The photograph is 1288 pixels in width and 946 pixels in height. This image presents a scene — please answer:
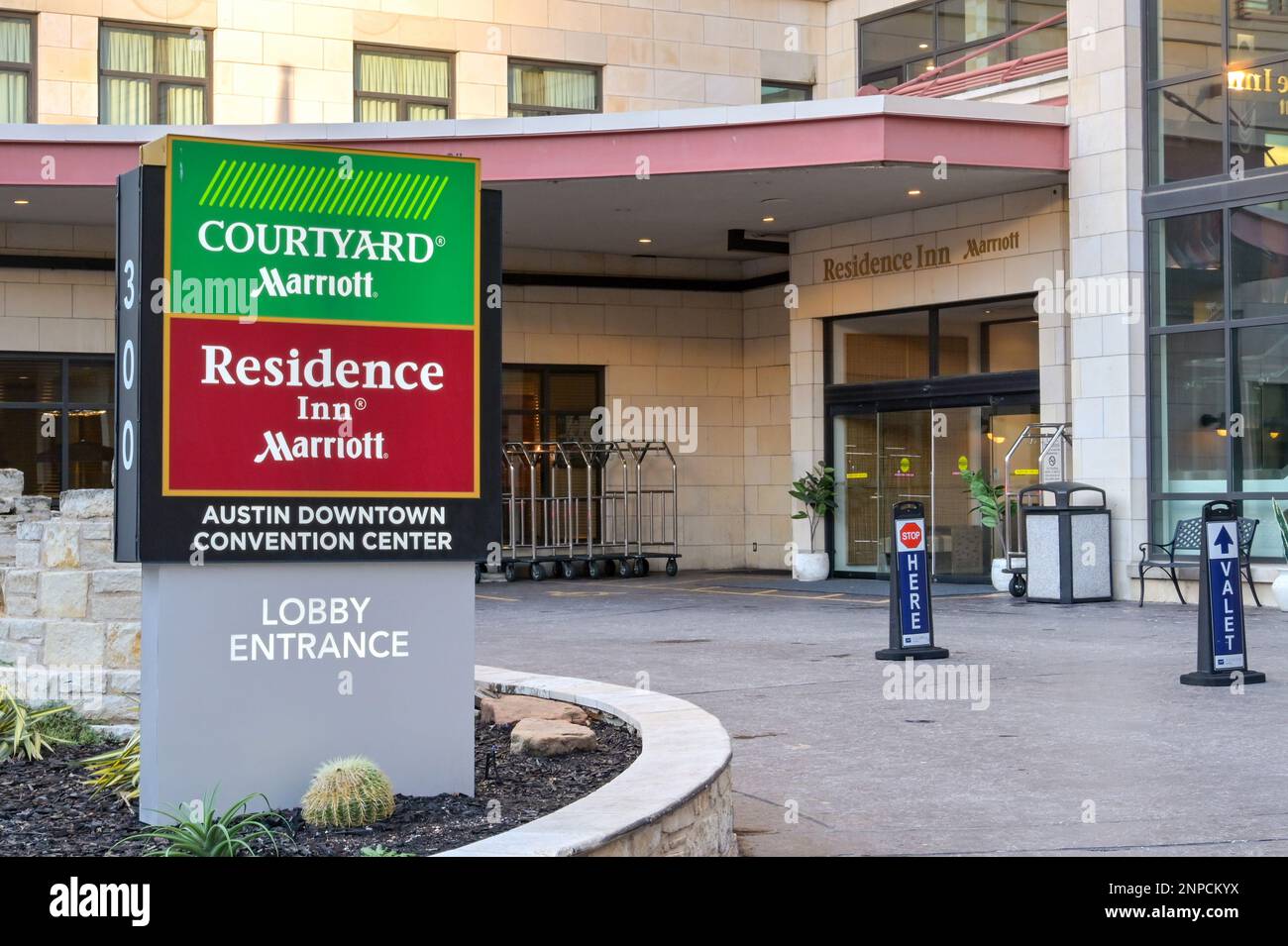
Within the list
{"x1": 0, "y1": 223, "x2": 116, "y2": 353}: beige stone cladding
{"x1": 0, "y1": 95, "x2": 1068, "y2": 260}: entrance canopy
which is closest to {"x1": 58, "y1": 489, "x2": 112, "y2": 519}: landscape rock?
{"x1": 0, "y1": 95, "x2": 1068, "y2": 260}: entrance canopy

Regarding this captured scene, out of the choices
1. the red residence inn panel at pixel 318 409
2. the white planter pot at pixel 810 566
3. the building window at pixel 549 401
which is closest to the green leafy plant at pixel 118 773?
the red residence inn panel at pixel 318 409

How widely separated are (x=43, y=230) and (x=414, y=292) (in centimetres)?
1955

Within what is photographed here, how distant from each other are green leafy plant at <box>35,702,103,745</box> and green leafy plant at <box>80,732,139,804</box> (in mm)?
659

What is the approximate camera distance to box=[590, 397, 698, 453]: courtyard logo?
2662 cm

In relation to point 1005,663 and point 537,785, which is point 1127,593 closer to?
point 1005,663

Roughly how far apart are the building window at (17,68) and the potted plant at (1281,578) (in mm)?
18026

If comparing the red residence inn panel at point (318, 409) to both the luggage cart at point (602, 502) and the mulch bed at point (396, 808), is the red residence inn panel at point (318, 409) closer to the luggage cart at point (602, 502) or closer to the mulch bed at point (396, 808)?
the mulch bed at point (396, 808)

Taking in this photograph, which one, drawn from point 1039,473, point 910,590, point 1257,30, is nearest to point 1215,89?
point 1257,30

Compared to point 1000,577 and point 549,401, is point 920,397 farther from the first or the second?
point 549,401

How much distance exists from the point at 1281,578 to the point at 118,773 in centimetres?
1392

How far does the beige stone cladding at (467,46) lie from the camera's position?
23.3 metres

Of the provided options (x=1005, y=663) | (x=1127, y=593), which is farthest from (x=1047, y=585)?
(x=1005, y=663)
